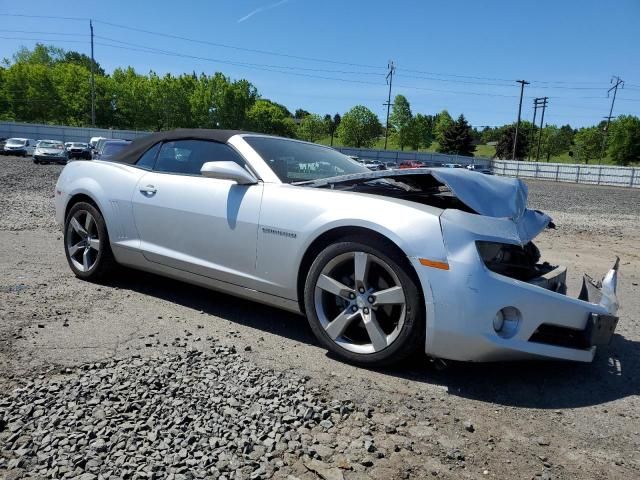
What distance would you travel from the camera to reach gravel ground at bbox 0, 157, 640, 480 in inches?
81.7

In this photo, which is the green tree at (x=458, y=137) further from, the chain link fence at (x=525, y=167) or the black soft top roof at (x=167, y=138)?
the black soft top roof at (x=167, y=138)

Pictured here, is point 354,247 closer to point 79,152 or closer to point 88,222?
point 88,222

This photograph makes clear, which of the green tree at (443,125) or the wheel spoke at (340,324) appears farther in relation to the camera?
the green tree at (443,125)

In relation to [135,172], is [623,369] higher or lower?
lower

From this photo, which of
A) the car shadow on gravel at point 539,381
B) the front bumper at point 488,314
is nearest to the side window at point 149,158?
the front bumper at point 488,314

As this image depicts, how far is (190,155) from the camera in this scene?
4.13 meters

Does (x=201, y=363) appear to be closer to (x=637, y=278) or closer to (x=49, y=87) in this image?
(x=637, y=278)

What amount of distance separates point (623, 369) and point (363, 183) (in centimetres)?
220

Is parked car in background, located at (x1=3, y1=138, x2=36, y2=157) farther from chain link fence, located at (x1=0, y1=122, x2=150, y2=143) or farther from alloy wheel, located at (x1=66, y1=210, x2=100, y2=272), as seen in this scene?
alloy wheel, located at (x1=66, y1=210, x2=100, y2=272)

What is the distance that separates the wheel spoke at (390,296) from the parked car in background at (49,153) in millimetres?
31825

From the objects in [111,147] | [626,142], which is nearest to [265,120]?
[626,142]

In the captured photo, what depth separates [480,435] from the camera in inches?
93.6

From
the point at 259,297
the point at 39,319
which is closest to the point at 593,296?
the point at 259,297

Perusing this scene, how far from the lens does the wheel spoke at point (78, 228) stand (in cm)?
463
